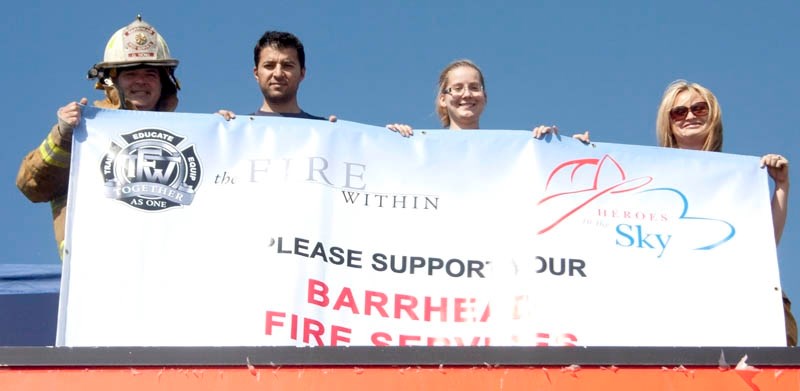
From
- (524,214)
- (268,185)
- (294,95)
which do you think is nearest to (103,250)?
(268,185)

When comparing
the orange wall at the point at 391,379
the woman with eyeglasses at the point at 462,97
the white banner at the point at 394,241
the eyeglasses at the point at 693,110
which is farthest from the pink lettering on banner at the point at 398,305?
the eyeglasses at the point at 693,110

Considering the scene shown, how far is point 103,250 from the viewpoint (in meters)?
5.24

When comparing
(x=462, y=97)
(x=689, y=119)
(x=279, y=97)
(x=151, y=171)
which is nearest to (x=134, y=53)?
(x=279, y=97)

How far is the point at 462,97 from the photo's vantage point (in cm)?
621

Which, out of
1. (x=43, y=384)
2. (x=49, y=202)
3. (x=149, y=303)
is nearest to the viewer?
(x=43, y=384)

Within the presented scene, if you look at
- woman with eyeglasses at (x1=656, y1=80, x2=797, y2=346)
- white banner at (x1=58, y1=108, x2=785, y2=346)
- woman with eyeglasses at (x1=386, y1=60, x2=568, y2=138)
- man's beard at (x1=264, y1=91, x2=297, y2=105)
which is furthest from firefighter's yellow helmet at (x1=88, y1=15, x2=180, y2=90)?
woman with eyeglasses at (x1=656, y1=80, x2=797, y2=346)

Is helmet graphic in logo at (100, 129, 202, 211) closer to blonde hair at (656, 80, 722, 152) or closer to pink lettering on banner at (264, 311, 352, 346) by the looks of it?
pink lettering on banner at (264, 311, 352, 346)

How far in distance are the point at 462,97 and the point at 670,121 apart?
106 cm

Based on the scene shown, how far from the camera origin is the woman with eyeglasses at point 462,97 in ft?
20.4

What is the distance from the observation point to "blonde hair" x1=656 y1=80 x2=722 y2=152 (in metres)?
6.14

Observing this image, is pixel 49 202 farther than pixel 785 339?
Yes

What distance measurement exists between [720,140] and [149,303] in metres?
2.93

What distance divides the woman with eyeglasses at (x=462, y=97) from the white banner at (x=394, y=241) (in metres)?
0.51

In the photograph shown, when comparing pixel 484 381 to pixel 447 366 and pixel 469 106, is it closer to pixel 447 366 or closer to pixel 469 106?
pixel 447 366
